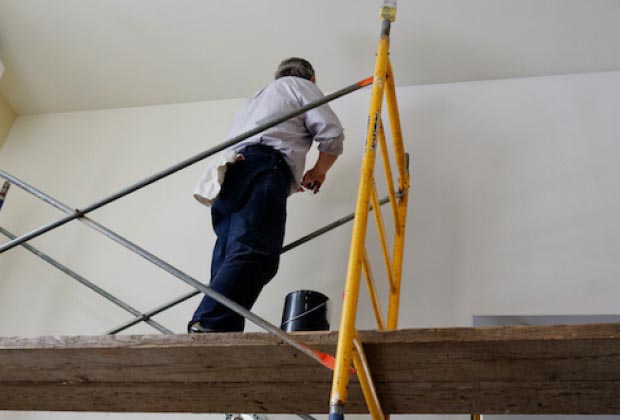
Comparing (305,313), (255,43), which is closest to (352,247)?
(305,313)

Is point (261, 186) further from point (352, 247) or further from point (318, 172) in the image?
point (352, 247)

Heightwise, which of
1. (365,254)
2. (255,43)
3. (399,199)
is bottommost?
(365,254)

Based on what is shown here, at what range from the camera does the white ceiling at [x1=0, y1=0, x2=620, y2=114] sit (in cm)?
267

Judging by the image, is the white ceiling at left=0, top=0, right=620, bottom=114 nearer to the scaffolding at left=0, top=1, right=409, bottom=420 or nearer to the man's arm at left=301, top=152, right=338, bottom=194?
the scaffolding at left=0, top=1, right=409, bottom=420

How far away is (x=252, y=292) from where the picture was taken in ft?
5.73

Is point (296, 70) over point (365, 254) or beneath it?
over

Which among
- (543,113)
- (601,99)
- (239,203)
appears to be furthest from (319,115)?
(601,99)

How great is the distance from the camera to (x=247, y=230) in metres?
1.78

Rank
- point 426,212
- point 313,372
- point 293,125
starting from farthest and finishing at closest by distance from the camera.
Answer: point 426,212 < point 293,125 < point 313,372

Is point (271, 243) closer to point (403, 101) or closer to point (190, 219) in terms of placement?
point (190, 219)

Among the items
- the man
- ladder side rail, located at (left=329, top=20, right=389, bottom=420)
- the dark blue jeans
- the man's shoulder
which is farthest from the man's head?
ladder side rail, located at (left=329, top=20, right=389, bottom=420)

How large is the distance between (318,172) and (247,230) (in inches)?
23.2

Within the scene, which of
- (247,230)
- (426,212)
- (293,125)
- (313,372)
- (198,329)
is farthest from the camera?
(426,212)

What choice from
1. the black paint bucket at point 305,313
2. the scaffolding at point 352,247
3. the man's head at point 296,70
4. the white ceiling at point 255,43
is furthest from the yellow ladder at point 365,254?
the white ceiling at point 255,43
